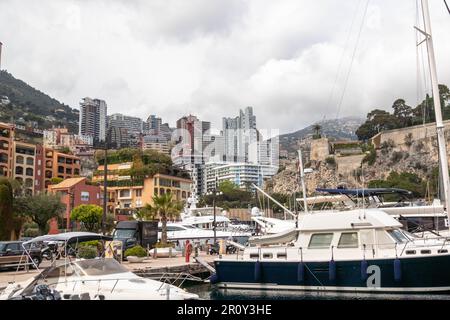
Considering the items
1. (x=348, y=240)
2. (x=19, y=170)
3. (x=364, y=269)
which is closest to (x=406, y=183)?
(x=19, y=170)

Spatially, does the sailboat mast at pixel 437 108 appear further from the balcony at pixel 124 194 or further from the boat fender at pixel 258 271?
the balcony at pixel 124 194

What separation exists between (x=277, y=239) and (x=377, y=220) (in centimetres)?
471

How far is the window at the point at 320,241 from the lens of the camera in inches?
817

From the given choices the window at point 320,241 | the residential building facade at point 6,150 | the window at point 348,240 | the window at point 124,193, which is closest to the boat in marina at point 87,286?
the window at point 320,241

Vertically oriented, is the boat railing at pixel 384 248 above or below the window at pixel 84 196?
below

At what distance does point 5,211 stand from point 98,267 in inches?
995

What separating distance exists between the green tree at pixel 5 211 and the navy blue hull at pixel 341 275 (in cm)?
1988

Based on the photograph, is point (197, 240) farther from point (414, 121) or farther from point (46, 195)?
point (414, 121)

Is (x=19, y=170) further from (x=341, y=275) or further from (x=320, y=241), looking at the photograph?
(x=341, y=275)

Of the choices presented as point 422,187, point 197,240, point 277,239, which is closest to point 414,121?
point 422,187

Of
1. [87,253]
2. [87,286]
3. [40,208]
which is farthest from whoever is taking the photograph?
[40,208]

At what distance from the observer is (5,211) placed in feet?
116

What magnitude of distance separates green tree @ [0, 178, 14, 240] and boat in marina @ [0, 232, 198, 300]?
24.1 meters

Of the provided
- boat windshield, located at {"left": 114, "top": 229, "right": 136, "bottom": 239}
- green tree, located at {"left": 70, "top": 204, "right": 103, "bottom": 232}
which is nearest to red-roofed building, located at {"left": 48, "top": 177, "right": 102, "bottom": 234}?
green tree, located at {"left": 70, "top": 204, "right": 103, "bottom": 232}
